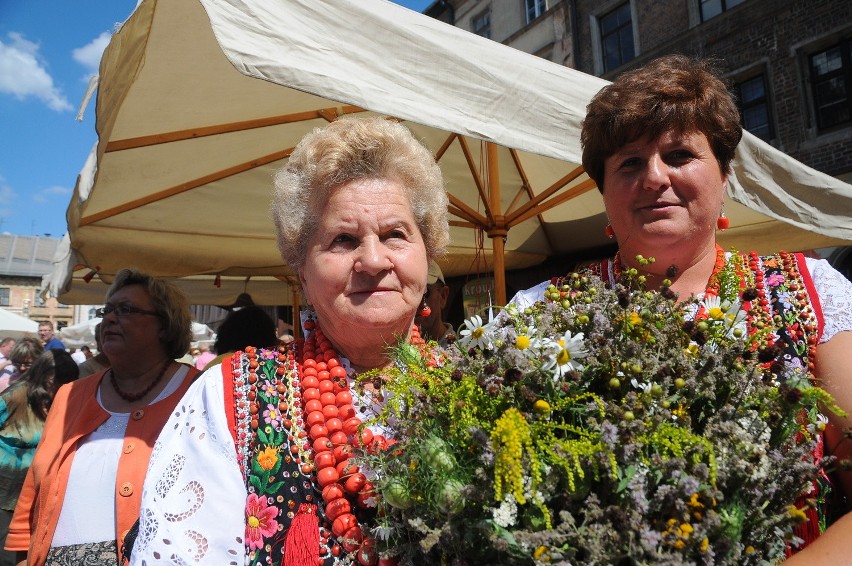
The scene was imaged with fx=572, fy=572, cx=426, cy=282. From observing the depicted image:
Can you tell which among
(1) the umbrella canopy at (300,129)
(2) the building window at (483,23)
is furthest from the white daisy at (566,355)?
(2) the building window at (483,23)

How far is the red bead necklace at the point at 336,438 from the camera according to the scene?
124cm

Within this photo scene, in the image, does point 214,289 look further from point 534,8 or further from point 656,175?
point 534,8

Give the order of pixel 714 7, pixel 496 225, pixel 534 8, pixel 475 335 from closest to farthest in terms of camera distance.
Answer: pixel 475 335 → pixel 496 225 → pixel 714 7 → pixel 534 8

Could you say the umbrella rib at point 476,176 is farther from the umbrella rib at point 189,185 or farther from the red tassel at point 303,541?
the red tassel at point 303,541

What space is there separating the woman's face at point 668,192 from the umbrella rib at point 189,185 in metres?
2.64

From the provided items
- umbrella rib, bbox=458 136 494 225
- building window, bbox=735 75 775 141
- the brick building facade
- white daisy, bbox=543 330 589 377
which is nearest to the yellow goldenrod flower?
white daisy, bbox=543 330 589 377

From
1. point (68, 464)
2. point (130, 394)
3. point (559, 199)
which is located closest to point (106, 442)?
point (68, 464)

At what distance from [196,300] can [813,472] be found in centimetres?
705

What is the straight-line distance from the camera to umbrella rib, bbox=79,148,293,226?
359cm

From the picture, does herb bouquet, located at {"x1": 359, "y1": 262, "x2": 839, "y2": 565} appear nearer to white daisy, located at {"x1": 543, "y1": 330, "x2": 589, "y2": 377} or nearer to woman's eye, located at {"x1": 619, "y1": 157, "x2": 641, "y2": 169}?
white daisy, located at {"x1": 543, "y1": 330, "x2": 589, "y2": 377}

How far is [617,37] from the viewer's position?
51.3ft

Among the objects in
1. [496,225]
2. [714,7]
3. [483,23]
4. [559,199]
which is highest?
[483,23]

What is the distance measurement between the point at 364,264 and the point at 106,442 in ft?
5.39

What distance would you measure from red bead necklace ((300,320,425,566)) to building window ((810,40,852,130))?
514 inches
